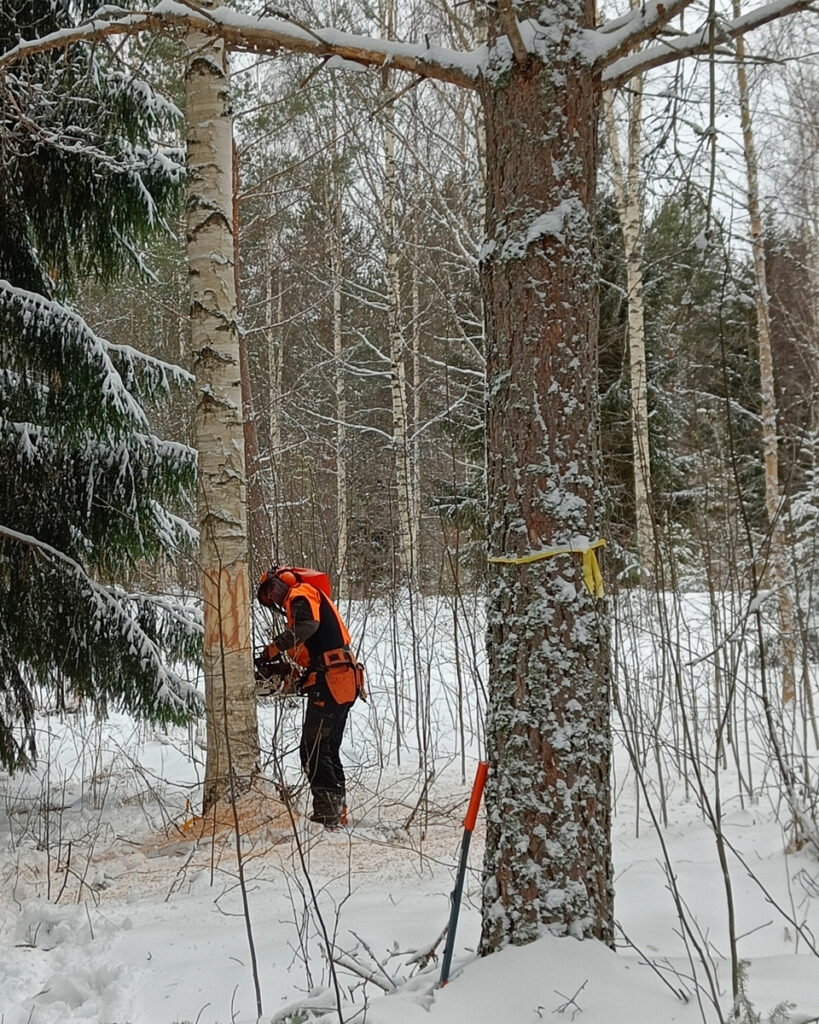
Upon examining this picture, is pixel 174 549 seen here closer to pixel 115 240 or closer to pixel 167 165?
pixel 115 240

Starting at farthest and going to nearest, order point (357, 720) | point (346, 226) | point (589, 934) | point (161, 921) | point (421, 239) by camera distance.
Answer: point (346, 226), point (421, 239), point (357, 720), point (161, 921), point (589, 934)

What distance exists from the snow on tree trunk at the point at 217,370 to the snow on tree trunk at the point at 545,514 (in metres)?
2.40

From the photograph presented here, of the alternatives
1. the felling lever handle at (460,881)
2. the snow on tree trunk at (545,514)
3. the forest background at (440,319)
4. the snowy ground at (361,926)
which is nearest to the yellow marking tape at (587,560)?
the snow on tree trunk at (545,514)

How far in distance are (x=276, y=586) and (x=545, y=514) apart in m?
2.82

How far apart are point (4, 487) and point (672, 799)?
4.36m

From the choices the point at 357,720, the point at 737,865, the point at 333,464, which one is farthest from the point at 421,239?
the point at 737,865

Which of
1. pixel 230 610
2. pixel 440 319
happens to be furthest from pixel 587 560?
pixel 440 319

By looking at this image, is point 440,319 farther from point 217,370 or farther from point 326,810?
point 326,810

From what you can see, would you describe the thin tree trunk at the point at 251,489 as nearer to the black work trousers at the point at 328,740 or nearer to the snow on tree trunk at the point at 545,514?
the black work trousers at the point at 328,740

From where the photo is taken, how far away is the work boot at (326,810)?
4504 millimetres

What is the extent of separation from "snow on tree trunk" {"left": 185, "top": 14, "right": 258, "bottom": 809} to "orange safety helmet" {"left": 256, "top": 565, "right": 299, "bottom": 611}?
0.31 m

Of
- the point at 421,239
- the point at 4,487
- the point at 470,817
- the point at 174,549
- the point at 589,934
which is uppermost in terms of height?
the point at 421,239

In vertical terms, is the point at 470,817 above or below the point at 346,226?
below

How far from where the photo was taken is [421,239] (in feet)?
39.7
